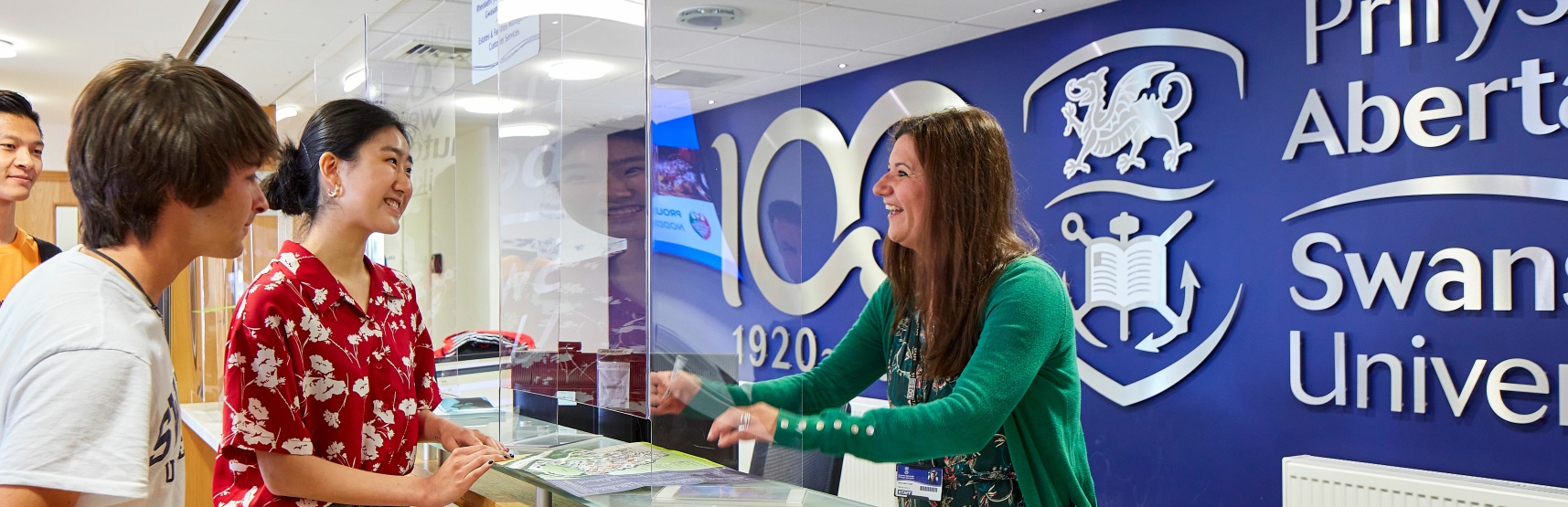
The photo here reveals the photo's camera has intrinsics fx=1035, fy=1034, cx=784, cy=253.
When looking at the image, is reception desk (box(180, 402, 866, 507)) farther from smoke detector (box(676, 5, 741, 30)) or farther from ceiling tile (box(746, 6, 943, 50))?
ceiling tile (box(746, 6, 943, 50))

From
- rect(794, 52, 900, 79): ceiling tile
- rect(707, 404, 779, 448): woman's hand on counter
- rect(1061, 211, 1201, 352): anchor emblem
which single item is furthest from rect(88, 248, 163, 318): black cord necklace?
rect(794, 52, 900, 79): ceiling tile

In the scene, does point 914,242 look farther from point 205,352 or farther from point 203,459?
point 205,352

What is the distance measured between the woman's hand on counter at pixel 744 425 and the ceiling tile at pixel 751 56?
1.81 feet

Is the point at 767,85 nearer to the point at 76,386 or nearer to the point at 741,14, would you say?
the point at 741,14

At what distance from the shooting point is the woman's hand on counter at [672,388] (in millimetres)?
1897

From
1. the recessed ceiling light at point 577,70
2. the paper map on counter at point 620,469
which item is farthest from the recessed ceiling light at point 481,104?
the paper map on counter at point 620,469

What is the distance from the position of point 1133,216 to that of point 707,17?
3360 millimetres

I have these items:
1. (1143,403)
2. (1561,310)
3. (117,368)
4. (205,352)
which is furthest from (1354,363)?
(205,352)

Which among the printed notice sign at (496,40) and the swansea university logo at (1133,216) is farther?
the swansea university logo at (1133,216)

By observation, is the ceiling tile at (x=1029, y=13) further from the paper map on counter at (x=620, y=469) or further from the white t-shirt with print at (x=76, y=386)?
the white t-shirt with print at (x=76, y=386)

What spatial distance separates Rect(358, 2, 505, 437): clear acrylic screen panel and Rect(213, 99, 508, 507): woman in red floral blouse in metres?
Result: 1.26

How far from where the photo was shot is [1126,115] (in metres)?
4.77

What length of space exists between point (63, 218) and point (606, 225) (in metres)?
11.1

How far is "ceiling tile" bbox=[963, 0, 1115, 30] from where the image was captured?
4.88 metres
